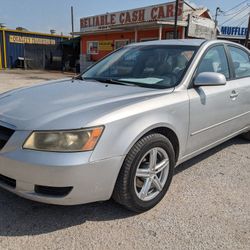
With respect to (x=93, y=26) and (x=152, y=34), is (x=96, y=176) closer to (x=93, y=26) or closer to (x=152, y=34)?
(x=152, y=34)

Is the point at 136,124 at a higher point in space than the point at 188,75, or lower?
lower

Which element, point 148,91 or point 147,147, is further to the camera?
point 148,91

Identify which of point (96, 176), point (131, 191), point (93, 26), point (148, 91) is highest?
point (93, 26)

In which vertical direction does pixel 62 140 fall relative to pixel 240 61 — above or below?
below

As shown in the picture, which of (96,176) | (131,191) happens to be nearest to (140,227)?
(131,191)

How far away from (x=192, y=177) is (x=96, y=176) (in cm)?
159

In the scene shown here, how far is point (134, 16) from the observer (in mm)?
20531

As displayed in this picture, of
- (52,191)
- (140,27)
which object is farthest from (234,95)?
(140,27)

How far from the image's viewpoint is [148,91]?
2957 mm

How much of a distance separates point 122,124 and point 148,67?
1306 millimetres

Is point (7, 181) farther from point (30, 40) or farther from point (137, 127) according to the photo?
point (30, 40)

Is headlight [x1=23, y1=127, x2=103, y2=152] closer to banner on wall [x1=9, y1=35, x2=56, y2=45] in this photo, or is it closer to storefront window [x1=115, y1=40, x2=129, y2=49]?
storefront window [x1=115, y1=40, x2=129, y2=49]

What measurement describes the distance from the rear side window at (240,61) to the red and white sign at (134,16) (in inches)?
560

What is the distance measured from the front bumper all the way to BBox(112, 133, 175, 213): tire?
0.36ft
